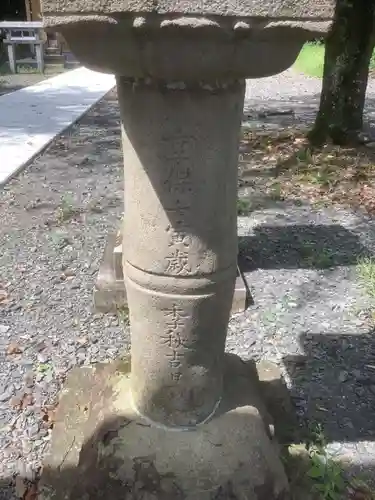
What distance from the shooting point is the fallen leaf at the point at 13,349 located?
2.88 metres

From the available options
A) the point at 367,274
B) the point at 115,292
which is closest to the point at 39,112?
the point at 115,292

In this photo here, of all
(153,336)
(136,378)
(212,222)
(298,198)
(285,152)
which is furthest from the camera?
(285,152)

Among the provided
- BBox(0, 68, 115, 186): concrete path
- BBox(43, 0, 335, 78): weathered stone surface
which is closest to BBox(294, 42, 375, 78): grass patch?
BBox(0, 68, 115, 186): concrete path

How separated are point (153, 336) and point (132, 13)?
0.93 m

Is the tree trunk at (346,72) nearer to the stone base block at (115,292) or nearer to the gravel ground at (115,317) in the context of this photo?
the gravel ground at (115,317)

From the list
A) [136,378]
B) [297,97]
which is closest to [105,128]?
[297,97]

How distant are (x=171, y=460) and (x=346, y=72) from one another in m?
5.26

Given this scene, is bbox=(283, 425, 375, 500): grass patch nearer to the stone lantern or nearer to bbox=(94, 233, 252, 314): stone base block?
the stone lantern

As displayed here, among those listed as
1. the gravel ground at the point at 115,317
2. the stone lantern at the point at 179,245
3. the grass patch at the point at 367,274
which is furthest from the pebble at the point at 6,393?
the grass patch at the point at 367,274

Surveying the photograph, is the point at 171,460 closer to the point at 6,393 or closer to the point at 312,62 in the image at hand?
the point at 6,393

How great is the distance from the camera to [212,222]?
1618 millimetres

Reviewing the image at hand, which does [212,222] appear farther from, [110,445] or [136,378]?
[110,445]

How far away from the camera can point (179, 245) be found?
1.62 m

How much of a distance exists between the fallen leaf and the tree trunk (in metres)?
4.43
